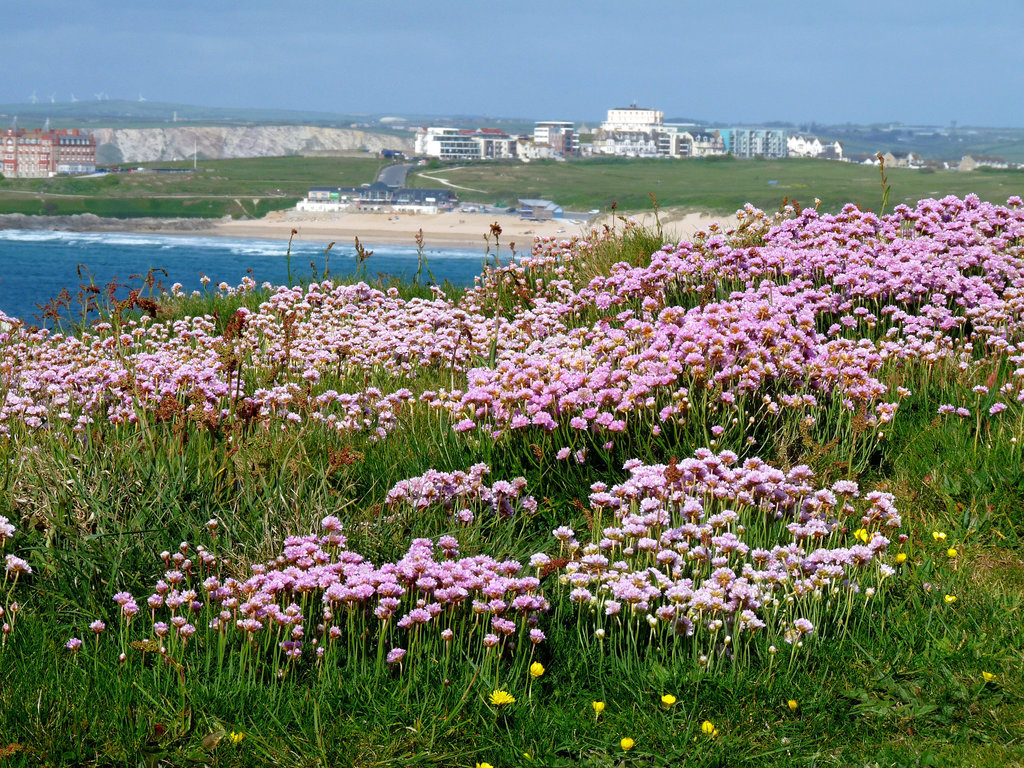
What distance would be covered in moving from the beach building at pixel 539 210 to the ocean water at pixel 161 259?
28.3 m

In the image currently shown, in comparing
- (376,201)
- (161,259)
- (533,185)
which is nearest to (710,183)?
(533,185)

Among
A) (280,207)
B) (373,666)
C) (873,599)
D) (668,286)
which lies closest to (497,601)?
(373,666)

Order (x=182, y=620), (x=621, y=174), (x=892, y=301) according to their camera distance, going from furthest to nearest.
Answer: (x=621, y=174) → (x=892, y=301) → (x=182, y=620)

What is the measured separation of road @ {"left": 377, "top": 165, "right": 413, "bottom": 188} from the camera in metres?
164

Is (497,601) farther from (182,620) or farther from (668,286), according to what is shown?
(668,286)

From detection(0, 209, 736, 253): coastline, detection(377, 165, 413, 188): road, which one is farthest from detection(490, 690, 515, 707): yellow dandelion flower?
detection(377, 165, 413, 188): road

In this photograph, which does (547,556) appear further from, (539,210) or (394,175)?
(394,175)

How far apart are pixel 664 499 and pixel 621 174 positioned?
184 meters

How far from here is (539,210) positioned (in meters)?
130

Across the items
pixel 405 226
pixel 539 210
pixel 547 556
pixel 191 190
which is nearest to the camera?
pixel 547 556

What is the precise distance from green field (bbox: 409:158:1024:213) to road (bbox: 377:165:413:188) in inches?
99.4

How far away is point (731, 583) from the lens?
3.76 metres

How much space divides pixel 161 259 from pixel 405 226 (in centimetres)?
3522

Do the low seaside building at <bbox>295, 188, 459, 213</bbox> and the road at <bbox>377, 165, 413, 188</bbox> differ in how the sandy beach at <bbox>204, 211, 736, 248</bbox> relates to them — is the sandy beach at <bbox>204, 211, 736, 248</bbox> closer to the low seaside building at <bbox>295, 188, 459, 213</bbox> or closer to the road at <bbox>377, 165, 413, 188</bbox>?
the low seaside building at <bbox>295, 188, 459, 213</bbox>
